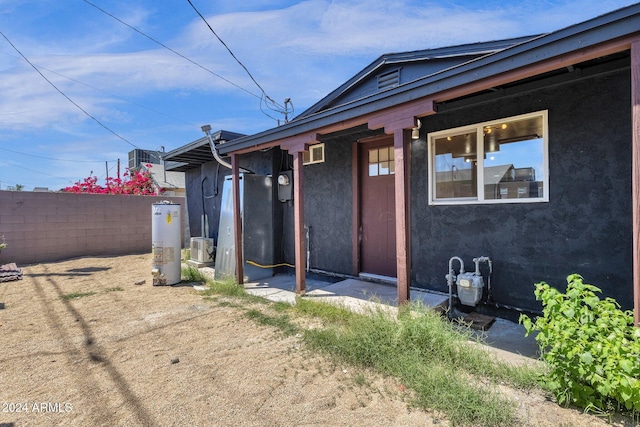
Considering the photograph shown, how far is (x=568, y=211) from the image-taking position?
10.4 feet

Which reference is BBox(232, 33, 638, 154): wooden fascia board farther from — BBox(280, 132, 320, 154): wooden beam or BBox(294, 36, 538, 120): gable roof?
BBox(294, 36, 538, 120): gable roof

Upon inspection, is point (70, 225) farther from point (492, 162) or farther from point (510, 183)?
point (510, 183)

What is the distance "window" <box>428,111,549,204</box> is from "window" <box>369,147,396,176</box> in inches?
31.7

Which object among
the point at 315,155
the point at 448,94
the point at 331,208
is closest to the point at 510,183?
the point at 448,94

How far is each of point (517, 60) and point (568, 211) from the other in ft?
5.62

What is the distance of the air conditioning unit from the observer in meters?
6.89

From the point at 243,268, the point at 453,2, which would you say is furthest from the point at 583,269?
the point at 453,2

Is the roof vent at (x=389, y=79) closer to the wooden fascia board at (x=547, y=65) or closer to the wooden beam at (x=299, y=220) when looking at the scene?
the wooden beam at (x=299, y=220)

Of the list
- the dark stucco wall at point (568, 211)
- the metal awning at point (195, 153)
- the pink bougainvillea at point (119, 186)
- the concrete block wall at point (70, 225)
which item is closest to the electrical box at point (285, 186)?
the metal awning at point (195, 153)

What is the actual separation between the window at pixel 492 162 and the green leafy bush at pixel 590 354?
1747 mm

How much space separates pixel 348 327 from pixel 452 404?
1.42 meters

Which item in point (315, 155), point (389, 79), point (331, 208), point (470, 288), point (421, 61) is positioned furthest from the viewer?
point (315, 155)

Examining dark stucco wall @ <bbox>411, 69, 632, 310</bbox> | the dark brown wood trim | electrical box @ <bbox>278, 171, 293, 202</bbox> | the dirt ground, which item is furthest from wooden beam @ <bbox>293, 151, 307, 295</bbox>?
dark stucco wall @ <bbox>411, 69, 632, 310</bbox>

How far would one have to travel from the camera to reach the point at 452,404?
1945 millimetres
